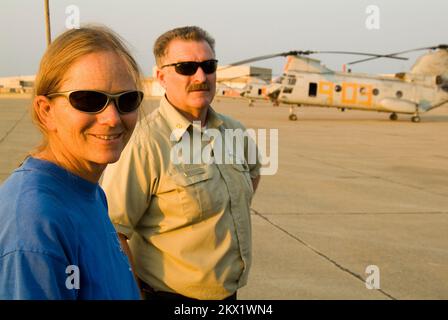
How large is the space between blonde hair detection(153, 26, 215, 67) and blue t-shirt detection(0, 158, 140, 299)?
55.1 inches

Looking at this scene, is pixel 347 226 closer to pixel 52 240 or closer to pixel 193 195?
pixel 193 195

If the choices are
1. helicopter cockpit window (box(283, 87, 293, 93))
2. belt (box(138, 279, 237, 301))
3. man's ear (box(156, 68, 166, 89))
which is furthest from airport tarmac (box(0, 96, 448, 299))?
helicopter cockpit window (box(283, 87, 293, 93))

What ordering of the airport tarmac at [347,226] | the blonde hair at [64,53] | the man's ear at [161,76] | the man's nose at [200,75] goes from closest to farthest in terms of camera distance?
the blonde hair at [64,53] < the man's nose at [200,75] < the man's ear at [161,76] < the airport tarmac at [347,226]

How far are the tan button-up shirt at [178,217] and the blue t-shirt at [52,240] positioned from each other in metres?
0.86

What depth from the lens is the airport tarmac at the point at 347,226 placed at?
4.59m

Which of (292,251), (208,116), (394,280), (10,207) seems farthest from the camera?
(292,251)

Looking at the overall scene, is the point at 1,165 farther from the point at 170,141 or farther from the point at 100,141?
the point at 100,141

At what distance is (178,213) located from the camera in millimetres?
2459

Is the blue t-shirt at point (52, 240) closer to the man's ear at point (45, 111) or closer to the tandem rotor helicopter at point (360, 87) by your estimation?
the man's ear at point (45, 111)

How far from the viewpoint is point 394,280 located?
4.75m

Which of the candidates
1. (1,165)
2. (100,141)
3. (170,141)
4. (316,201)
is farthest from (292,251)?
(1,165)

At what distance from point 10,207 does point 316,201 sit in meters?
7.07

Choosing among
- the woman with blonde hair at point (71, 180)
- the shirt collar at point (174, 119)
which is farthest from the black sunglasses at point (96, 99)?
the shirt collar at point (174, 119)
